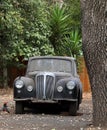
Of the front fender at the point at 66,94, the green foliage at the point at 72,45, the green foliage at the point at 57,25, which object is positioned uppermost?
the green foliage at the point at 57,25

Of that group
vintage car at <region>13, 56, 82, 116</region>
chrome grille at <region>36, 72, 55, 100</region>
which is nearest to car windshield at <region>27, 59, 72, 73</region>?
vintage car at <region>13, 56, 82, 116</region>

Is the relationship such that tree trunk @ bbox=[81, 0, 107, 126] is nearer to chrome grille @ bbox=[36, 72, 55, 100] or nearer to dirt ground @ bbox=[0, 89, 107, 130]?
dirt ground @ bbox=[0, 89, 107, 130]

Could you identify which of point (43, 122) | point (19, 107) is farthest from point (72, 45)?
point (43, 122)

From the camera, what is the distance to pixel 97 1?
9531 mm

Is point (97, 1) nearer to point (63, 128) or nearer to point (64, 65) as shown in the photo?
point (63, 128)

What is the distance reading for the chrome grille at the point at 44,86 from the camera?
1345cm

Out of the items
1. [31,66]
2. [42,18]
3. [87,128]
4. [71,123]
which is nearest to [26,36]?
[42,18]

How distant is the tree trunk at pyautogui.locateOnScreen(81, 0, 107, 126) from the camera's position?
9.53m

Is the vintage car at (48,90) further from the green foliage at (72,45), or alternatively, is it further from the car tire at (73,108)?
the green foliage at (72,45)

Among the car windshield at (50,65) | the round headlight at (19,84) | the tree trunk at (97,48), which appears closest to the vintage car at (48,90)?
the round headlight at (19,84)

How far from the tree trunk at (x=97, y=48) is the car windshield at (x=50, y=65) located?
4850 millimetres

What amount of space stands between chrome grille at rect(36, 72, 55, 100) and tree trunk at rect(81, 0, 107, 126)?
146 inches

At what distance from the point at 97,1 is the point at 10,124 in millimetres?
3594

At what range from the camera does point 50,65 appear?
48.5ft
